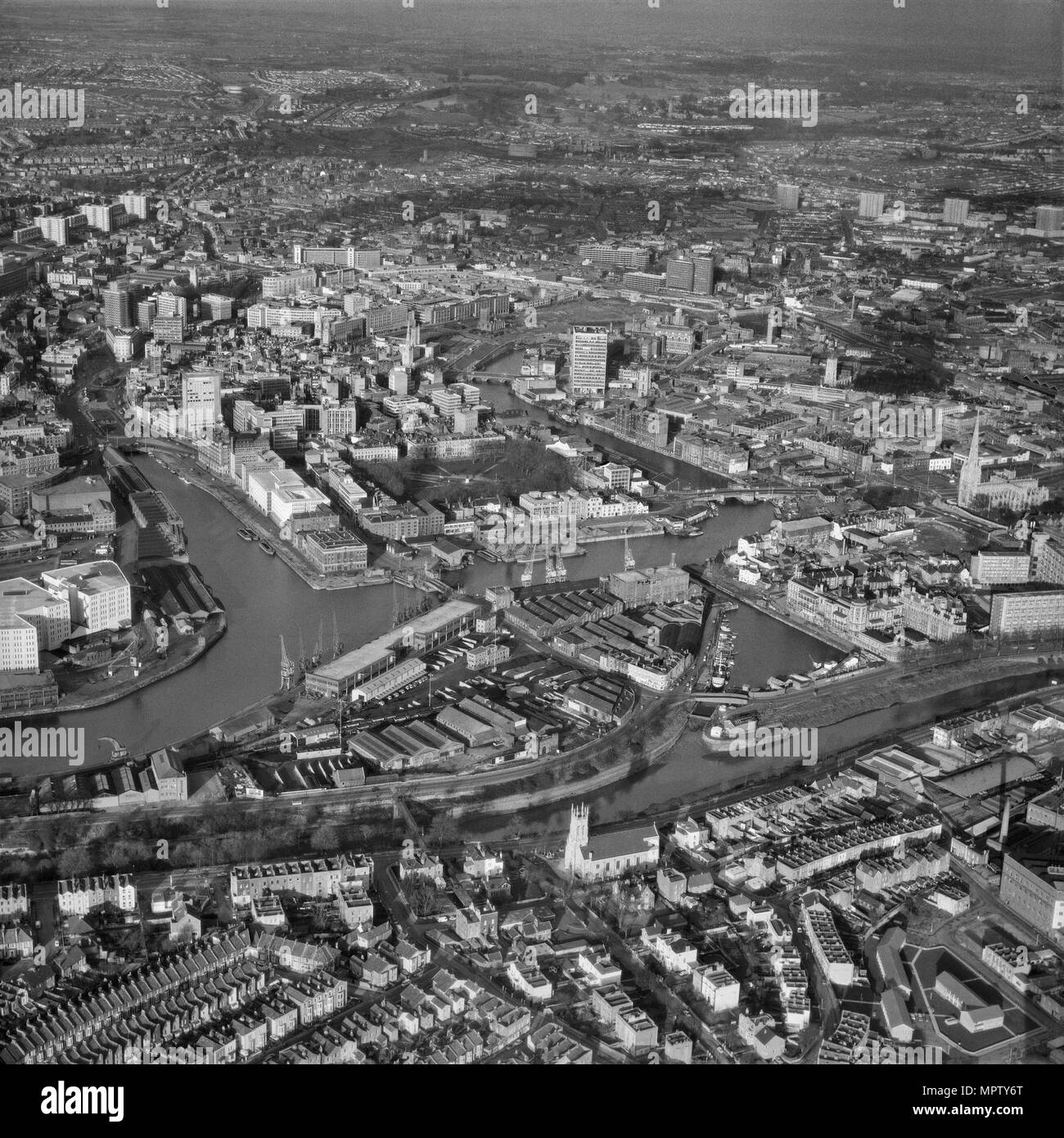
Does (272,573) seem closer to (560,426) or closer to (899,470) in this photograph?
(560,426)

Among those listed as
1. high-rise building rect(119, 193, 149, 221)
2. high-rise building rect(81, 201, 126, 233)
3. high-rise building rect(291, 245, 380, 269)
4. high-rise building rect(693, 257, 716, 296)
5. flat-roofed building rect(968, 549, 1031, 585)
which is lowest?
flat-roofed building rect(968, 549, 1031, 585)

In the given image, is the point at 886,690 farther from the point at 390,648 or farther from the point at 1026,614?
the point at 390,648

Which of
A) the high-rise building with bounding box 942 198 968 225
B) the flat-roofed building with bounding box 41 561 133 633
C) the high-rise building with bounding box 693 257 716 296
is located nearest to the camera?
the flat-roofed building with bounding box 41 561 133 633

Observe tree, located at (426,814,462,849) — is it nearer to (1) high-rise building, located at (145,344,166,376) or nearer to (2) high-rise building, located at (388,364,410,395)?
(2) high-rise building, located at (388,364,410,395)

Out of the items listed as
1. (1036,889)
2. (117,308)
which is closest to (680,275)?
(117,308)

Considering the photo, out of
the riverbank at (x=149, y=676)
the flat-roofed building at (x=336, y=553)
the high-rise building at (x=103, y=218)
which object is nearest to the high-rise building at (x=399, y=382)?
the flat-roofed building at (x=336, y=553)

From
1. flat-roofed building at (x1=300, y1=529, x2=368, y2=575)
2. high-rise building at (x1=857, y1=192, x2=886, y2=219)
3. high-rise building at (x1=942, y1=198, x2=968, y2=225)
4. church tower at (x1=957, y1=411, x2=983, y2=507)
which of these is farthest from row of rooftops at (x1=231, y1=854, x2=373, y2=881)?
high-rise building at (x1=857, y1=192, x2=886, y2=219)

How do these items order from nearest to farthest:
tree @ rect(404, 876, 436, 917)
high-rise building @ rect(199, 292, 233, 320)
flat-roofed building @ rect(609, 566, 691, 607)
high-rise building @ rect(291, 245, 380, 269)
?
1. tree @ rect(404, 876, 436, 917)
2. flat-roofed building @ rect(609, 566, 691, 607)
3. high-rise building @ rect(199, 292, 233, 320)
4. high-rise building @ rect(291, 245, 380, 269)
